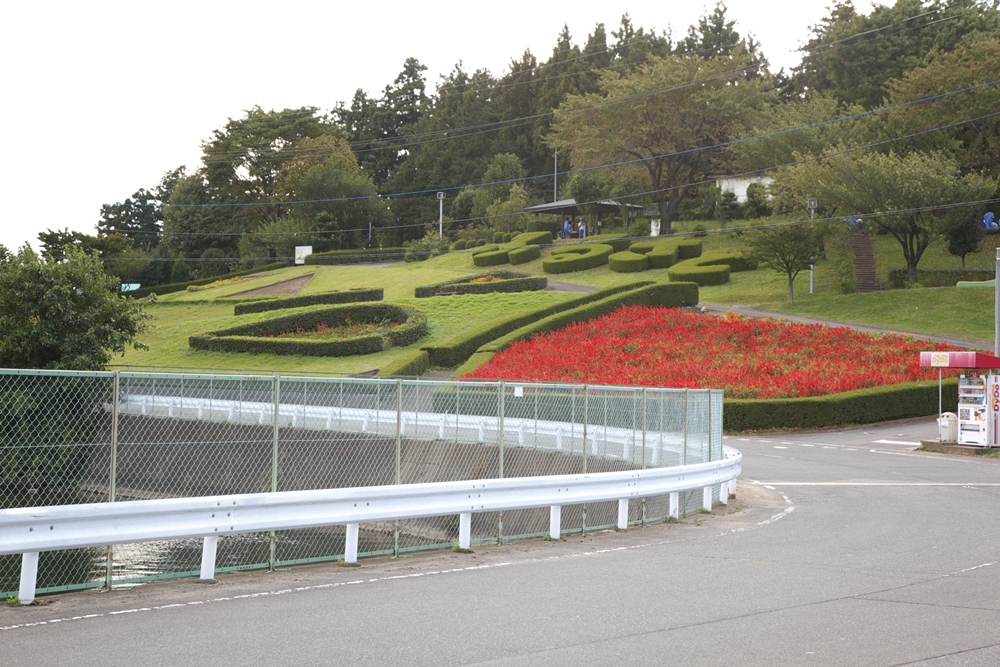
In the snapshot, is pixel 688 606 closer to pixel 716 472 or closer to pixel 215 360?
pixel 716 472

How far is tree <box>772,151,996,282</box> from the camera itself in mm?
52938

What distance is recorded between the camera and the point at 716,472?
16453mm

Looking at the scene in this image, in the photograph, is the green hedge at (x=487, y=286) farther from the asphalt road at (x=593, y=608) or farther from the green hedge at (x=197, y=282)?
the asphalt road at (x=593, y=608)

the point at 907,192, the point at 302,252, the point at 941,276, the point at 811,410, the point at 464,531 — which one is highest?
the point at 907,192

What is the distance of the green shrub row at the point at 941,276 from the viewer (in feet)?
184

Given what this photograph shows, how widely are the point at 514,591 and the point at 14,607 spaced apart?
13.7ft

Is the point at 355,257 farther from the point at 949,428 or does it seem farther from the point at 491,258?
the point at 949,428

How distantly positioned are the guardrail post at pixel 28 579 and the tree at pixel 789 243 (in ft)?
155

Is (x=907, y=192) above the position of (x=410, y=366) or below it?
above

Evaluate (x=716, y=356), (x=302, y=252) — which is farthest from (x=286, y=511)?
(x=302, y=252)

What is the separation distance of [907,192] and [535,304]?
20.0m

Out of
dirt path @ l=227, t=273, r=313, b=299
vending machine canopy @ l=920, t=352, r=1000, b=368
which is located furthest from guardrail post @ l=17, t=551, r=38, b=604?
dirt path @ l=227, t=273, r=313, b=299

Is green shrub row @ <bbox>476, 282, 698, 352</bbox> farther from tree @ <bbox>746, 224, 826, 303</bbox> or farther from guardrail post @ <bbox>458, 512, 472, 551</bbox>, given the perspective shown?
guardrail post @ <bbox>458, 512, 472, 551</bbox>

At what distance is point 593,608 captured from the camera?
28.2ft
